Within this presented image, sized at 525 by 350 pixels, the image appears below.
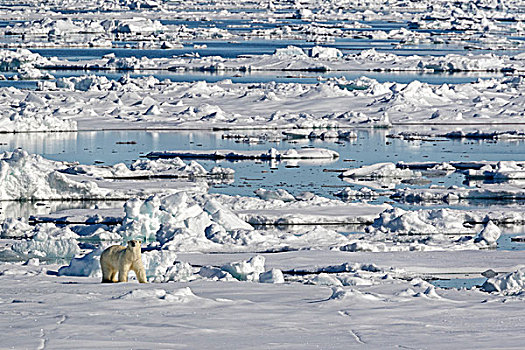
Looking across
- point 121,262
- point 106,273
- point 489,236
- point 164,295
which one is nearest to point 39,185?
point 489,236

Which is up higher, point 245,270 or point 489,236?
point 245,270

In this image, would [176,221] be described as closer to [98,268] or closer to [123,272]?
[98,268]

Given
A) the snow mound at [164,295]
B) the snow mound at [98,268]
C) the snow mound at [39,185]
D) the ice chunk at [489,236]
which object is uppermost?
the snow mound at [164,295]

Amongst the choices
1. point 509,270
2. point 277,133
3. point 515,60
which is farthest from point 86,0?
point 509,270

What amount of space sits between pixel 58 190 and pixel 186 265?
6.24 metres

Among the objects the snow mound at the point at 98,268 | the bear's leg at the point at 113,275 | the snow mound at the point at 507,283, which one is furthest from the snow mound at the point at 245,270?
the snow mound at the point at 507,283

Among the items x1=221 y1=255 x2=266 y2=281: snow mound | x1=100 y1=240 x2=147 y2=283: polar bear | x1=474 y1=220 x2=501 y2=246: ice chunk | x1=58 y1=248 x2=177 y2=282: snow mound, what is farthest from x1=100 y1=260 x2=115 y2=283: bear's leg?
x1=474 y1=220 x2=501 y2=246: ice chunk

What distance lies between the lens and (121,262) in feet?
24.6

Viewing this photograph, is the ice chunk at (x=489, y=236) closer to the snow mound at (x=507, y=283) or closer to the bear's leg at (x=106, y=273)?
the snow mound at (x=507, y=283)

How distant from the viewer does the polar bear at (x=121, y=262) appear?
7461 millimetres

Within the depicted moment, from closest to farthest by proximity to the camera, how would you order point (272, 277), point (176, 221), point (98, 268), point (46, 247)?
point (272, 277), point (98, 268), point (46, 247), point (176, 221)

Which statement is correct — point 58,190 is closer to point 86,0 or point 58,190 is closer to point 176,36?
point 176,36

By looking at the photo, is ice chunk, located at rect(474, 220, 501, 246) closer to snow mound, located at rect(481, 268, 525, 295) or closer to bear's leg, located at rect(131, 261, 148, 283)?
snow mound, located at rect(481, 268, 525, 295)

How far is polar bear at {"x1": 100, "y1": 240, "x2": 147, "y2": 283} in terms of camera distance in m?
7.46
